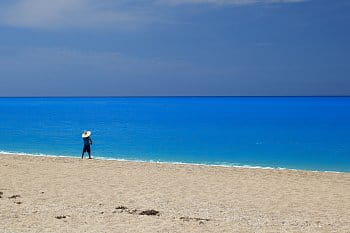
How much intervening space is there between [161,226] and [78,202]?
350 cm

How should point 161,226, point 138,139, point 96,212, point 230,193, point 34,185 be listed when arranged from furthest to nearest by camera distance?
1. point 138,139
2. point 34,185
3. point 230,193
4. point 96,212
5. point 161,226

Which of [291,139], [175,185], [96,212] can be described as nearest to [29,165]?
[175,185]

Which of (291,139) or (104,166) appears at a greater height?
(291,139)

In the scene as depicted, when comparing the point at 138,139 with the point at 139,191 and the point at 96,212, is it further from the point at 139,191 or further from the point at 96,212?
the point at 96,212

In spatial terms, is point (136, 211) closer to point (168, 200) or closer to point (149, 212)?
point (149, 212)

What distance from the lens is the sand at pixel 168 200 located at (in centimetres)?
1030

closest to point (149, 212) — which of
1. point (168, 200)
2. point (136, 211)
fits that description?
point (136, 211)

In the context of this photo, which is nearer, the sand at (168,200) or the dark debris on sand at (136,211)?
the sand at (168,200)

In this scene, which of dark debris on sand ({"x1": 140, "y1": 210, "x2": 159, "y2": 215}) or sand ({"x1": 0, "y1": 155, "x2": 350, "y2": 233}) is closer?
sand ({"x1": 0, "y1": 155, "x2": 350, "y2": 233})

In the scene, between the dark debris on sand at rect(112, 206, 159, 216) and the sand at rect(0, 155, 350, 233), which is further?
the dark debris on sand at rect(112, 206, 159, 216)

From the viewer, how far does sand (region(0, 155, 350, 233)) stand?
1030 centimetres

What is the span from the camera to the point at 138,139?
156 ft

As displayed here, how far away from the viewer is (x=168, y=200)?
13.4 m

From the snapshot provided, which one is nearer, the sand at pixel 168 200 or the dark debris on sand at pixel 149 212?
the sand at pixel 168 200
